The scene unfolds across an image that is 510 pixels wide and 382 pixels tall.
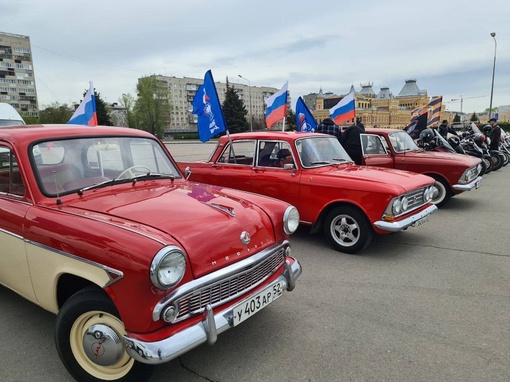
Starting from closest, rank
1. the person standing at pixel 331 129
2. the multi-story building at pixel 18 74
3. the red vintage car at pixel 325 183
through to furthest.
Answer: the red vintage car at pixel 325 183 → the person standing at pixel 331 129 → the multi-story building at pixel 18 74

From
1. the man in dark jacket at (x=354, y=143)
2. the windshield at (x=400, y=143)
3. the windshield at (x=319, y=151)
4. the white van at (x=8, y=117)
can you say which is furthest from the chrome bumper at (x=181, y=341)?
the white van at (x=8, y=117)

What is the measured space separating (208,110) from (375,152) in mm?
3878

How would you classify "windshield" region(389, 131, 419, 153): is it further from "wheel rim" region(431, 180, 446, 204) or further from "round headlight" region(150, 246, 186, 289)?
"round headlight" region(150, 246, 186, 289)

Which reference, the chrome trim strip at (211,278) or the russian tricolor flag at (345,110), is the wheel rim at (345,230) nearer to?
the chrome trim strip at (211,278)

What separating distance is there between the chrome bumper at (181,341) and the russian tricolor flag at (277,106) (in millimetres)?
7789

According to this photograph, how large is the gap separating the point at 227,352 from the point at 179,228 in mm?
1110

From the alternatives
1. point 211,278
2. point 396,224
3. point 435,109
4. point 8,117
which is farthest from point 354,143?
point 435,109

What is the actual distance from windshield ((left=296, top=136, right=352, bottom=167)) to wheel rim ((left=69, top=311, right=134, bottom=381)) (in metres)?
3.69

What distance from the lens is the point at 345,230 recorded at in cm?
494

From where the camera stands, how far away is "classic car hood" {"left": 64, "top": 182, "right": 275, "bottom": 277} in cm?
230

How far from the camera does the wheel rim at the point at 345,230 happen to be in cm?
484

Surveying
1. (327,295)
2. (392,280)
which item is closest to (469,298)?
(392,280)

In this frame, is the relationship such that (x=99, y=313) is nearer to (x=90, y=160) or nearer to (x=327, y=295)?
(x=90, y=160)

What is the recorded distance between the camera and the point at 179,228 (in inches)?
91.9
